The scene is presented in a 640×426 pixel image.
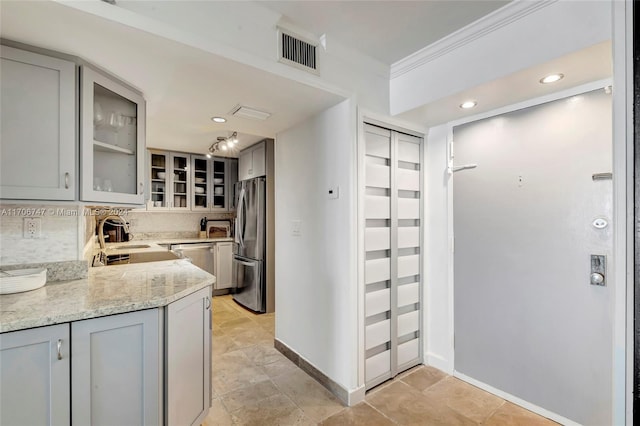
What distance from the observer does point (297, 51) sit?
184 cm

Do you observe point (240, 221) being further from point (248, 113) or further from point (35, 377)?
point (35, 377)

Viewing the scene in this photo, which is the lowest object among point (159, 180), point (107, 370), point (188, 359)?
point (188, 359)

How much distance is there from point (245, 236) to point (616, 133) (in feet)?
12.6

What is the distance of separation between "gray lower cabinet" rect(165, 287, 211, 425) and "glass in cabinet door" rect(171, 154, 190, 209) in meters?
3.25

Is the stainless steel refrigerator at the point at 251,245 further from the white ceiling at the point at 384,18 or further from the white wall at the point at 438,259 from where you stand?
the white ceiling at the point at 384,18

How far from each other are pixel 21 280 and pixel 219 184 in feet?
11.9

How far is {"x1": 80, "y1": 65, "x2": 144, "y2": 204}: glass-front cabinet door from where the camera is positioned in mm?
1595

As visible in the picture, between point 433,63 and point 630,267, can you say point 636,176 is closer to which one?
point 630,267

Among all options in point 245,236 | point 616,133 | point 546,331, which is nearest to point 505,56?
point 616,133

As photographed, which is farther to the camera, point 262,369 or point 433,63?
point 262,369

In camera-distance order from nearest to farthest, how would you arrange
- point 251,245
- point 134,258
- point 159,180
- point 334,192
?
point 334,192
point 134,258
point 251,245
point 159,180

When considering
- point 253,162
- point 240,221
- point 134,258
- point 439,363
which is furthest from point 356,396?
point 253,162

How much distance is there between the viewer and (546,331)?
1979mm

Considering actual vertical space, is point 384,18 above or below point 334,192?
above
